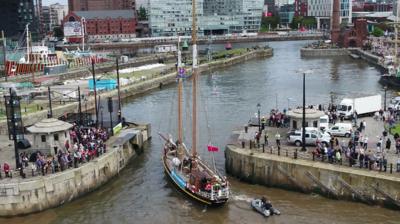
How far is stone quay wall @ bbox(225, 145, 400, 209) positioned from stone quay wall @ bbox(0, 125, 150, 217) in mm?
8979

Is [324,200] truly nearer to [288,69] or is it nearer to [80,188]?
[80,188]

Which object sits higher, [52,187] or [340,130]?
[340,130]

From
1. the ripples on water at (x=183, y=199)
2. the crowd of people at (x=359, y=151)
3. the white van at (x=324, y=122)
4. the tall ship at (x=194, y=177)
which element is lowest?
the ripples on water at (x=183, y=199)

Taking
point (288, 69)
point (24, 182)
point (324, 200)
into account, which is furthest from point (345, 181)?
point (288, 69)

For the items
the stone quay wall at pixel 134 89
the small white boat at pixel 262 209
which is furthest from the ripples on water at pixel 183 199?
the stone quay wall at pixel 134 89

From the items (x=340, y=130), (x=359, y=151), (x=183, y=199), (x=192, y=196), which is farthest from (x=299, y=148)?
(x=183, y=199)

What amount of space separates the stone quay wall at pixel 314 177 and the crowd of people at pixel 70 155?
381 inches

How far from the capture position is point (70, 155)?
35094mm

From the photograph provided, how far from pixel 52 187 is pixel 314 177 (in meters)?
16.0

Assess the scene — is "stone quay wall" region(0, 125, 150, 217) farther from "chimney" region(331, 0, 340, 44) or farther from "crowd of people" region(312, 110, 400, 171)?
"chimney" region(331, 0, 340, 44)

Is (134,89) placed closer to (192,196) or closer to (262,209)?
(192,196)

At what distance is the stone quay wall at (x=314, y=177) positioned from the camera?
98.6ft

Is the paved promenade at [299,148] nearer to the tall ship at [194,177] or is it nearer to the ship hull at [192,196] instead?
the tall ship at [194,177]

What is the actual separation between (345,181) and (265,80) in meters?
66.7
